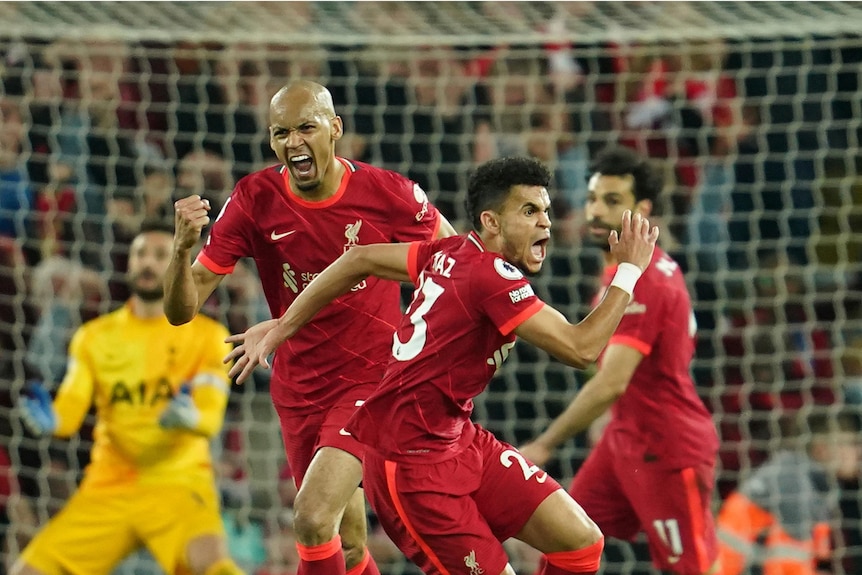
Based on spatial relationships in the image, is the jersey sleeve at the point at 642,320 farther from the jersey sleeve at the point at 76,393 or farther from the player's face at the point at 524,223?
the jersey sleeve at the point at 76,393

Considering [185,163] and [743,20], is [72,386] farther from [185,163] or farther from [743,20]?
[743,20]

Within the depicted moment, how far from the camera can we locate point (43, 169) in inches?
299

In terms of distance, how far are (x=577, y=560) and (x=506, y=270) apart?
0.85 m

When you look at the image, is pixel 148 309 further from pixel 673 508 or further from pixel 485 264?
pixel 485 264

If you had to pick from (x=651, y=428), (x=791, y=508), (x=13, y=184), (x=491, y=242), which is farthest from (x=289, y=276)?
(x=13, y=184)

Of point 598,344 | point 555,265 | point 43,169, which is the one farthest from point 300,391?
point 43,169

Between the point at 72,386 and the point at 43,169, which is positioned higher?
the point at 43,169

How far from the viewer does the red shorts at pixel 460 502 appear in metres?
3.94

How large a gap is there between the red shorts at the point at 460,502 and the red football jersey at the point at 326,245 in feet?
1.86

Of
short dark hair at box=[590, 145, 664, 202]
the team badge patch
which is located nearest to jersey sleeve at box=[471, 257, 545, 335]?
the team badge patch

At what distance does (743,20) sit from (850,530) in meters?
2.46

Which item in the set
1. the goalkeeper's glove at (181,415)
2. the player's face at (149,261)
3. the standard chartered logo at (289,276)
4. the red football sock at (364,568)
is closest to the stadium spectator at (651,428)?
the red football sock at (364,568)

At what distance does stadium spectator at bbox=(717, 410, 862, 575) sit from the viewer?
6371 millimetres

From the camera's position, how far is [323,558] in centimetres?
420
